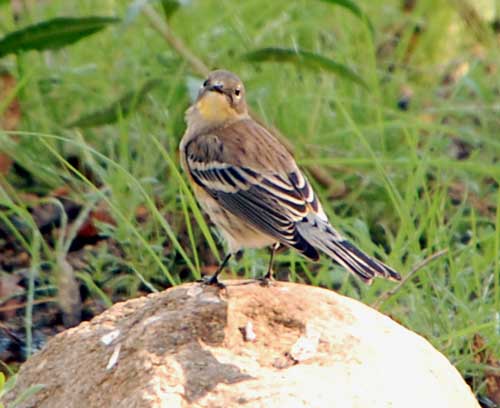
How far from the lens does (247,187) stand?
4.91 metres

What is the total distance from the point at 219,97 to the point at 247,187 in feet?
2.00

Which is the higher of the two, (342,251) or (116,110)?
(116,110)

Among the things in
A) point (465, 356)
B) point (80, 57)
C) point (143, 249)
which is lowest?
point (465, 356)

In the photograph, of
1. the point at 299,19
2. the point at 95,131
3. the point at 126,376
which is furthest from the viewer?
the point at 299,19

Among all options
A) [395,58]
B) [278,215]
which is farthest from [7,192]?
[395,58]

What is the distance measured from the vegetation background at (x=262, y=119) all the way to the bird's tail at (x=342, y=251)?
0.33 m

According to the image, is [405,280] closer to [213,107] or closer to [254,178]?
[254,178]

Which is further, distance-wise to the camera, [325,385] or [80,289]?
[80,289]

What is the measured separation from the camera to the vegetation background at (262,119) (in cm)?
499

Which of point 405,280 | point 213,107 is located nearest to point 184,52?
point 213,107

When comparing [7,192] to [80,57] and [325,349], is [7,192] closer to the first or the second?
[80,57]

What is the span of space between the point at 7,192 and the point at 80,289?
764 mm

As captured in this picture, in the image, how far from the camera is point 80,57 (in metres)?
6.88

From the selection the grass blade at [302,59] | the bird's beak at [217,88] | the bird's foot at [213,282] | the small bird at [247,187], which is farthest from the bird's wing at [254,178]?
the grass blade at [302,59]
